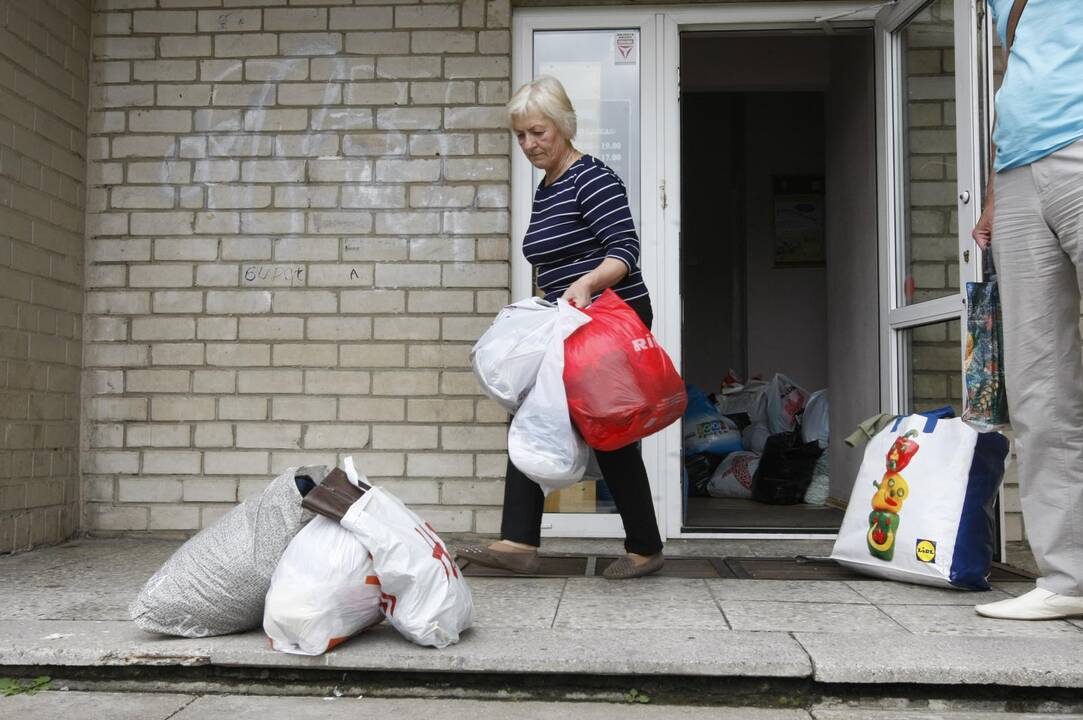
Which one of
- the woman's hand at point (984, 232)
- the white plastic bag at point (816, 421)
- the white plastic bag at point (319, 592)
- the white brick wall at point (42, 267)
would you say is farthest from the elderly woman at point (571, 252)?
the white plastic bag at point (816, 421)

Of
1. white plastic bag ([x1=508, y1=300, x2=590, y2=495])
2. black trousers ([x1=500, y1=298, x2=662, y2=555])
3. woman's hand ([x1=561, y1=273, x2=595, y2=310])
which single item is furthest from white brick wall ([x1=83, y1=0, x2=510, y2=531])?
white plastic bag ([x1=508, y1=300, x2=590, y2=495])

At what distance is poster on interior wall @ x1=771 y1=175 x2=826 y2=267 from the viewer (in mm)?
7805

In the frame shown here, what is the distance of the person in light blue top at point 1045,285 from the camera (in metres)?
2.56

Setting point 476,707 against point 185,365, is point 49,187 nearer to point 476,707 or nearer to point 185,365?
point 185,365

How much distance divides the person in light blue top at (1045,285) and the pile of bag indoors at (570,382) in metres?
0.98

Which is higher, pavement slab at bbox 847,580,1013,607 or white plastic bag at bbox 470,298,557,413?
white plastic bag at bbox 470,298,557,413

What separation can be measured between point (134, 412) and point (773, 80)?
4495 millimetres

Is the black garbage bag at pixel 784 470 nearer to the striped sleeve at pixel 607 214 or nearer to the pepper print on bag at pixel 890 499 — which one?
the pepper print on bag at pixel 890 499

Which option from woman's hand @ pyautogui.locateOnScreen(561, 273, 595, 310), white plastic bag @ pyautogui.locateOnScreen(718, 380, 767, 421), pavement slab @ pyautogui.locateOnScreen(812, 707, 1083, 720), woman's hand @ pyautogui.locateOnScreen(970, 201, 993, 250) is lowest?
pavement slab @ pyautogui.locateOnScreen(812, 707, 1083, 720)

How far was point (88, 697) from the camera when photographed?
233 centimetres

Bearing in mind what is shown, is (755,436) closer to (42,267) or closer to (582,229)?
(582,229)

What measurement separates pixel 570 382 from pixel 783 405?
357 centimetres

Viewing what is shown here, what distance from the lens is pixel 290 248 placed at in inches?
169

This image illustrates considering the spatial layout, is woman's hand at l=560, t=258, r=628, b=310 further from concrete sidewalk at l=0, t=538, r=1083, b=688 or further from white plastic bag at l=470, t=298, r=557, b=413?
concrete sidewalk at l=0, t=538, r=1083, b=688
